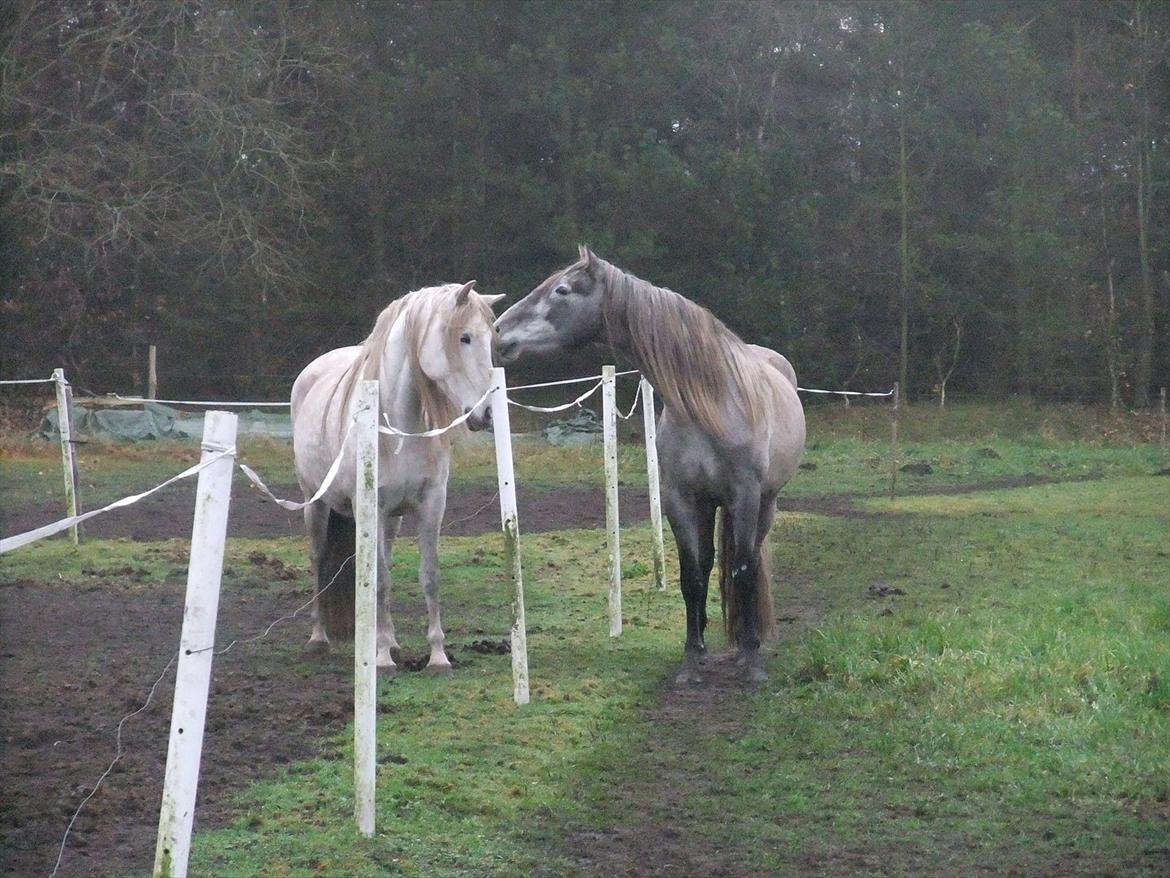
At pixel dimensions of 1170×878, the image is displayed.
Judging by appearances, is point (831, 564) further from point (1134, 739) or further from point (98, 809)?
point (98, 809)

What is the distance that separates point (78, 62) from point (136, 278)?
12.2ft

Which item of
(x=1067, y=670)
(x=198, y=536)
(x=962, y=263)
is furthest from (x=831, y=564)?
(x=962, y=263)

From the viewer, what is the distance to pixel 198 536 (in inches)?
114

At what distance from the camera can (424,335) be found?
569 cm

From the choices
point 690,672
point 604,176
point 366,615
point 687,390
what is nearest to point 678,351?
point 687,390

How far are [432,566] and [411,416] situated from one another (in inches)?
27.5

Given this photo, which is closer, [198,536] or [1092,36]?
[198,536]

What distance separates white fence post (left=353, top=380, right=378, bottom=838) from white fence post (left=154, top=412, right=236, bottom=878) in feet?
2.31

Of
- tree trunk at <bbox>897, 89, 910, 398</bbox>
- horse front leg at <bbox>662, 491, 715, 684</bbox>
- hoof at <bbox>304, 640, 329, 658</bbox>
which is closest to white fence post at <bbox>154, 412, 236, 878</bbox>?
horse front leg at <bbox>662, 491, 715, 684</bbox>

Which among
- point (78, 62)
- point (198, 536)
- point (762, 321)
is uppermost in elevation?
point (78, 62)

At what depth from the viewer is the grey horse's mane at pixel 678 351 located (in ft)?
18.9

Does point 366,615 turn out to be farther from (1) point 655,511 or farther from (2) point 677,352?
(1) point 655,511

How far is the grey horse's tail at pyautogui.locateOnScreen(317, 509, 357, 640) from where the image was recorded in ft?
21.0

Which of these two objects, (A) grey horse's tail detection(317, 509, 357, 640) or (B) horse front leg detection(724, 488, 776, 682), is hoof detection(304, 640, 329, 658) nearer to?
(A) grey horse's tail detection(317, 509, 357, 640)
